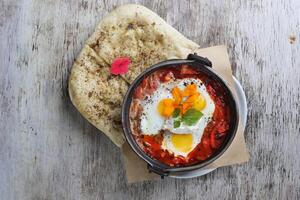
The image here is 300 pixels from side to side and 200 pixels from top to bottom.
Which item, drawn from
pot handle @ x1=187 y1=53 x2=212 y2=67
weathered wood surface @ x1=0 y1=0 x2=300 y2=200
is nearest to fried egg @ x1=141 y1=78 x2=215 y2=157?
pot handle @ x1=187 y1=53 x2=212 y2=67

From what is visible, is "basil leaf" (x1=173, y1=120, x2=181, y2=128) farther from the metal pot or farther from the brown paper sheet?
the brown paper sheet

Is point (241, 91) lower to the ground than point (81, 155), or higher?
higher

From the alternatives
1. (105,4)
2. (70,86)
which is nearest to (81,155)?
(70,86)

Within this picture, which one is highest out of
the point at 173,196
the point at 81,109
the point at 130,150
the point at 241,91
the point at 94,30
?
the point at 94,30

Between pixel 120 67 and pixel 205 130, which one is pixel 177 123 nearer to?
pixel 205 130

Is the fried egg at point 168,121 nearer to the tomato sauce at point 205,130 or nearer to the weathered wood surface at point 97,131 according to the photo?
the tomato sauce at point 205,130

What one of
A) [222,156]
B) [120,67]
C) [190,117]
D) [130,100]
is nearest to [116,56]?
[120,67]

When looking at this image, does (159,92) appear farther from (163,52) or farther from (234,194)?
(234,194)

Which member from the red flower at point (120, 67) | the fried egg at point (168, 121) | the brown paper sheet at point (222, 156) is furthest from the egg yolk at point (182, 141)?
the red flower at point (120, 67)
